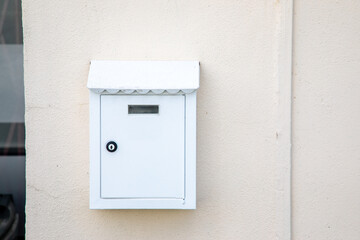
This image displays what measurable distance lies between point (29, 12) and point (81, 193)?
1.05 metres

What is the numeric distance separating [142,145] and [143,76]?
1.18ft

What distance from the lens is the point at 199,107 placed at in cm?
222

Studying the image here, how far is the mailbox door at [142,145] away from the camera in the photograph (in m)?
2.00

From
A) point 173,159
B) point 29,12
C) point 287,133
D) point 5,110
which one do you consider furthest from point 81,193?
point 287,133

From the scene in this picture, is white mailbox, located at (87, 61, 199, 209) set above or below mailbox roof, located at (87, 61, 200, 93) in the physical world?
below

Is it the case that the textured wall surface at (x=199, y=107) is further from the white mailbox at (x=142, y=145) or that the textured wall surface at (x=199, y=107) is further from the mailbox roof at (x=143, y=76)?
the white mailbox at (x=142, y=145)

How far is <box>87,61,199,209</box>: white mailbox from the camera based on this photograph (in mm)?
2004
